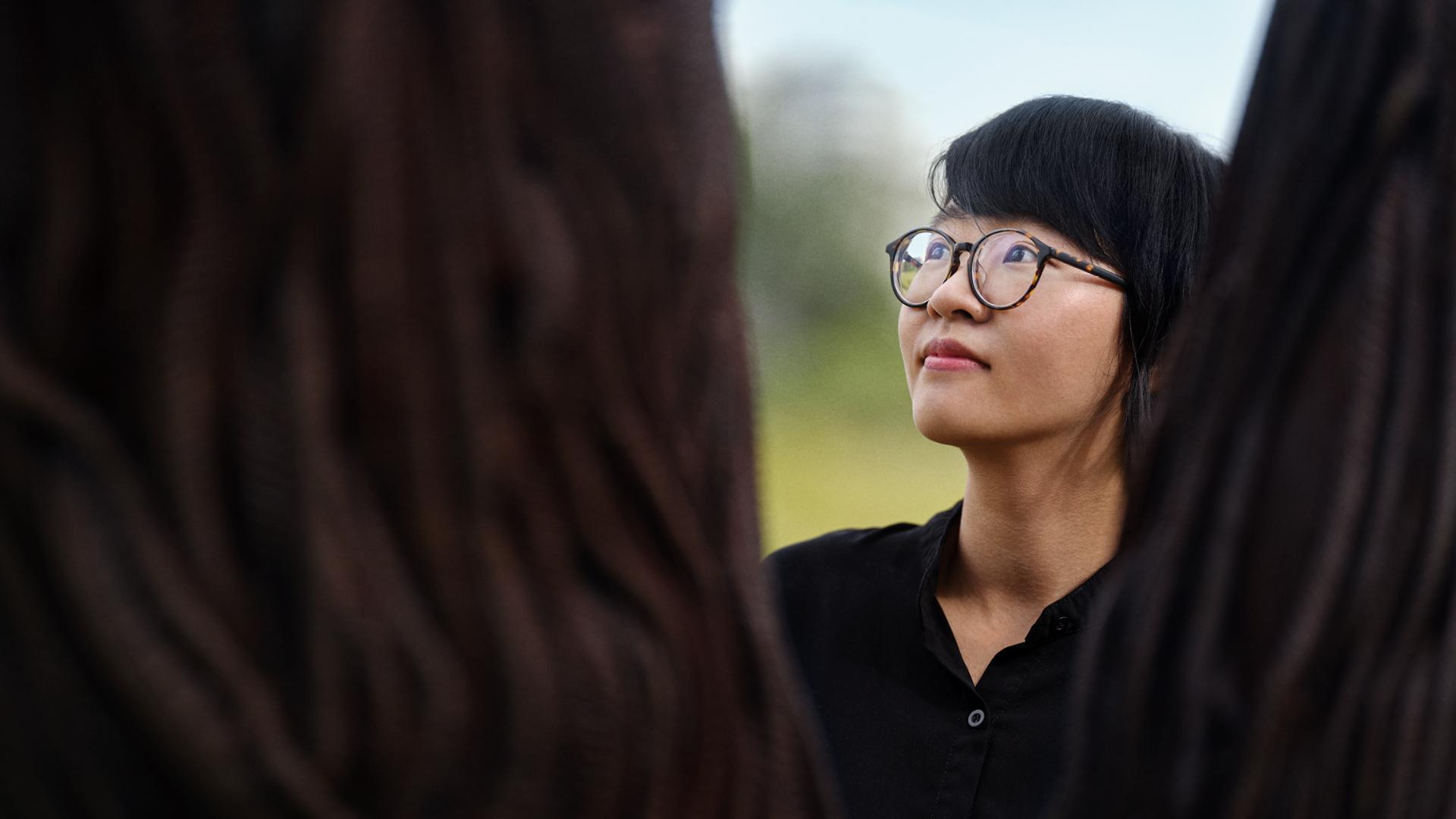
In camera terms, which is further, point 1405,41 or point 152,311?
point 1405,41

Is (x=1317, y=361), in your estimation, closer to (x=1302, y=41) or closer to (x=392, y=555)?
(x=1302, y=41)

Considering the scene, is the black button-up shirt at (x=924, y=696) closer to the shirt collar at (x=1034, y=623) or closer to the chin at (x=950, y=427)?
the shirt collar at (x=1034, y=623)

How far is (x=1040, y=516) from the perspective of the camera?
4.65 ft

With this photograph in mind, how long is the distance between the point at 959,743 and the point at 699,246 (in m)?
0.93

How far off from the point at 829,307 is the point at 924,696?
12684 mm

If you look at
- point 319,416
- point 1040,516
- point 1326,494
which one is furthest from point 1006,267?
point 319,416

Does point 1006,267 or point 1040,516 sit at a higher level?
point 1006,267

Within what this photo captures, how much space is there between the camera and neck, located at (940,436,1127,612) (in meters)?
1.41

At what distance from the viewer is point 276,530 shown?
43 centimetres

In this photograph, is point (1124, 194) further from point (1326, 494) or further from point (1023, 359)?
point (1326, 494)

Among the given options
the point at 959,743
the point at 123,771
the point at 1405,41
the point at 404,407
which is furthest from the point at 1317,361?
the point at 959,743

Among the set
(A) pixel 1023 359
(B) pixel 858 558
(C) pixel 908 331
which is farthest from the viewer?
Result: (B) pixel 858 558

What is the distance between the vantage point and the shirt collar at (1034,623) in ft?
4.42

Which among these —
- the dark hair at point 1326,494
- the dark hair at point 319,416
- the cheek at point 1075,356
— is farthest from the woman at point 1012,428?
the dark hair at point 319,416
